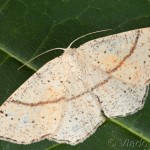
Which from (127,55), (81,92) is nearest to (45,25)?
(81,92)

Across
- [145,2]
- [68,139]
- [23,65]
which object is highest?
[145,2]

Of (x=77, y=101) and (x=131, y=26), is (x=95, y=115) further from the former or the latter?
(x=131, y=26)

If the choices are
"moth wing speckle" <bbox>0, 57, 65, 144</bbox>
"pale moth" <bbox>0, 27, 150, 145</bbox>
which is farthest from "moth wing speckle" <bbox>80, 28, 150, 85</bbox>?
"moth wing speckle" <bbox>0, 57, 65, 144</bbox>

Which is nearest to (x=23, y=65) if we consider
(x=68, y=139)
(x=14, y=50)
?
(x=14, y=50)

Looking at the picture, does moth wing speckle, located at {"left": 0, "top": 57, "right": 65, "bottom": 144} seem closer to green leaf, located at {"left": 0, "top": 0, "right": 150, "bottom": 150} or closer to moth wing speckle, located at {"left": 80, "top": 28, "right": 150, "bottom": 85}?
green leaf, located at {"left": 0, "top": 0, "right": 150, "bottom": 150}

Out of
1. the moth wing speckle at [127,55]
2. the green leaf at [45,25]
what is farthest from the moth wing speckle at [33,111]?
the moth wing speckle at [127,55]

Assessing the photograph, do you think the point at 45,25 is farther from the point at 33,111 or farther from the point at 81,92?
the point at 33,111
